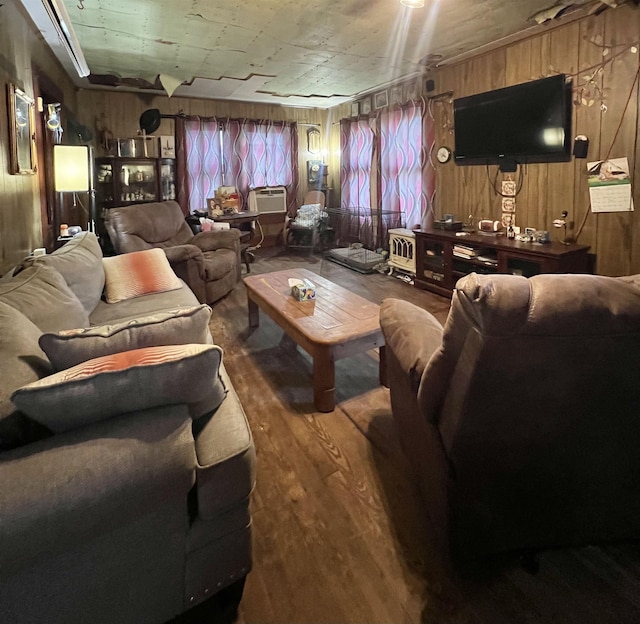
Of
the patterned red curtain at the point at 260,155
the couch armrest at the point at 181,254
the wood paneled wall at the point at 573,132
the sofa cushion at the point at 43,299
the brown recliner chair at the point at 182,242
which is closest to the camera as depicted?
the sofa cushion at the point at 43,299

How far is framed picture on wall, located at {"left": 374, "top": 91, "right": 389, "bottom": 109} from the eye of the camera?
19.0 feet

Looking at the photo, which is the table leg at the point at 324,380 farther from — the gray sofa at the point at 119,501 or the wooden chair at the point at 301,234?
the wooden chair at the point at 301,234

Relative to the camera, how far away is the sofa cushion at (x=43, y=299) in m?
1.61

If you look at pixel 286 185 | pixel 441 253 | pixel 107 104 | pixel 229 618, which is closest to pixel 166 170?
pixel 107 104

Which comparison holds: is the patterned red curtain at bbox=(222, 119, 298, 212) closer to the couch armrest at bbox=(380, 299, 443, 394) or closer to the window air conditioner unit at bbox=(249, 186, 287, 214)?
the window air conditioner unit at bbox=(249, 186, 287, 214)

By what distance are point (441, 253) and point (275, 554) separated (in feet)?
12.0

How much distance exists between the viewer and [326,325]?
2357mm

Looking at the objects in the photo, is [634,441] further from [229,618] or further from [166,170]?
[166,170]

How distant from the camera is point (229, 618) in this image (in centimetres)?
123

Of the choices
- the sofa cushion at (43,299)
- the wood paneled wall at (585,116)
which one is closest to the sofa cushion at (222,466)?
the sofa cushion at (43,299)

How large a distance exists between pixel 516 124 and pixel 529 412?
11.8 feet

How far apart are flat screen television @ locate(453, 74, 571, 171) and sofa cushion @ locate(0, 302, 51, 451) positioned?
391cm

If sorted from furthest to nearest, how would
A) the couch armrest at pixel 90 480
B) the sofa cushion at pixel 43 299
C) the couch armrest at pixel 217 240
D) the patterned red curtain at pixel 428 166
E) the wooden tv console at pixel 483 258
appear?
1. the patterned red curtain at pixel 428 166
2. the couch armrest at pixel 217 240
3. the wooden tv console at pixel 483 258
4. the sofa cushion at pixel 43 299
5. the couch armrest at pixel 90 480

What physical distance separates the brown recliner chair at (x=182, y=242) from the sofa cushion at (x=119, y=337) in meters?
2.40
